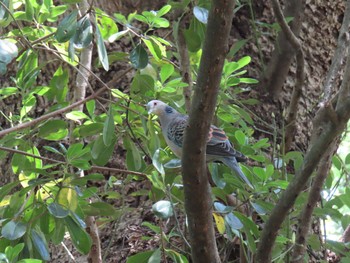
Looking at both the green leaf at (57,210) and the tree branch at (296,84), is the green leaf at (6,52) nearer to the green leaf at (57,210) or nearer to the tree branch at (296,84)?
the green leaf at (57,210)

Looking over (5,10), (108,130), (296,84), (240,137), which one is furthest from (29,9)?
(296,84)

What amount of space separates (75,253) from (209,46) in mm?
1313


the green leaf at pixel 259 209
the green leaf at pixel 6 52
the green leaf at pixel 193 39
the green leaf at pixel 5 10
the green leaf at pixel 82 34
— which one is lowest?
the green leaf at pixel 259 209

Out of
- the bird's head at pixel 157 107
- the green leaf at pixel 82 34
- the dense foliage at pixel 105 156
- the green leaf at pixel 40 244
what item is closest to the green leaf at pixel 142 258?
the dense foliage at pixel 105 156

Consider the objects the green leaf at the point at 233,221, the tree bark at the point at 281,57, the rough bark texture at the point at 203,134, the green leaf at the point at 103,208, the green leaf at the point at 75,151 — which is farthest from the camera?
the tree bark at the point at 281,57

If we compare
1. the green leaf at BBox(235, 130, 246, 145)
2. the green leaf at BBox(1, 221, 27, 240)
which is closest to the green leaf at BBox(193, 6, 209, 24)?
the green leaf at BBox(235, 130, 246, 145)

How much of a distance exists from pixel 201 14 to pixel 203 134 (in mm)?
461

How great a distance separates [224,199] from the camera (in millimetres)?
2107

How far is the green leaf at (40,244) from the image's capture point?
1.86 meters

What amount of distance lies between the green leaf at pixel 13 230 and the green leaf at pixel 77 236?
12 cm

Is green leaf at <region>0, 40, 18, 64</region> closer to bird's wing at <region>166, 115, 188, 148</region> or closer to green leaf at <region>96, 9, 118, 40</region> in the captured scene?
green leaf at <region>96, 9, 118, 40</region>

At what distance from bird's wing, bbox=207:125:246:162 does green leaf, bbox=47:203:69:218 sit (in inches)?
25.3

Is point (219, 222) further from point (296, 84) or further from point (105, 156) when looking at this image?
point (296, 84)

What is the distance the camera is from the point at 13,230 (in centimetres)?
182
